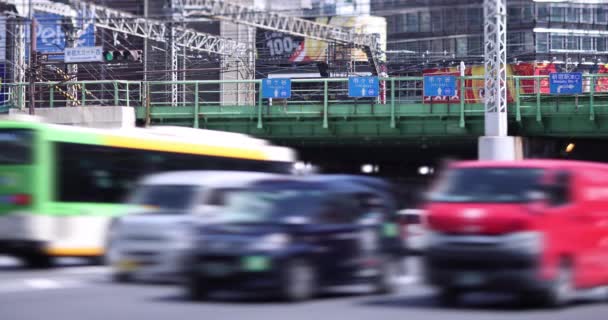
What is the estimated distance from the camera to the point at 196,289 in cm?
1595

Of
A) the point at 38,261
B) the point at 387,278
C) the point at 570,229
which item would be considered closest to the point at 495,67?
the point at 38,261

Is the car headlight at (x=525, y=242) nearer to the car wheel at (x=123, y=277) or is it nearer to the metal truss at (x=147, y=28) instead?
the car wheel at (x=123, y=277)

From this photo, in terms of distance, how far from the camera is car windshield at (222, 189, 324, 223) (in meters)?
15.9

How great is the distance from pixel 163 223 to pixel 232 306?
4165mm

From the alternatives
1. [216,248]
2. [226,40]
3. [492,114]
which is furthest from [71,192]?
[226,40]

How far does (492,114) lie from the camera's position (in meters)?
42.7

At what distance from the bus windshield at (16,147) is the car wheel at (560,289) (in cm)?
1085

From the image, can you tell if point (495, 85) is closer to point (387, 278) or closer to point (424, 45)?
point (387, 278)

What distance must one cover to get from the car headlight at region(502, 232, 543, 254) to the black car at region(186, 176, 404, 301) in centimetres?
263

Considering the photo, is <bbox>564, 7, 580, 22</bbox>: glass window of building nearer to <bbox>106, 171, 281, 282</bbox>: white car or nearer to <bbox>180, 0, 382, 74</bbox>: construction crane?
<bbox>180, 0, 382, 74</bbox>: construction crane

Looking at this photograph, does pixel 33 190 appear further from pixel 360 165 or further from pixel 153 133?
pixel 360 165

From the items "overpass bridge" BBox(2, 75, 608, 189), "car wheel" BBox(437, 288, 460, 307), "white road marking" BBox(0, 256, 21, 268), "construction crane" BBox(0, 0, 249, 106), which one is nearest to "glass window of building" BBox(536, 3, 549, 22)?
"construction crane" BBox(0, 0, 249, 106)

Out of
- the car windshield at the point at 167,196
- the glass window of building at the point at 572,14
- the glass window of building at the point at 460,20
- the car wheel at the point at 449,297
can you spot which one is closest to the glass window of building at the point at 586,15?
the glass window of building at the point at 572,14

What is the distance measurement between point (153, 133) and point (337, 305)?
36.6ft
